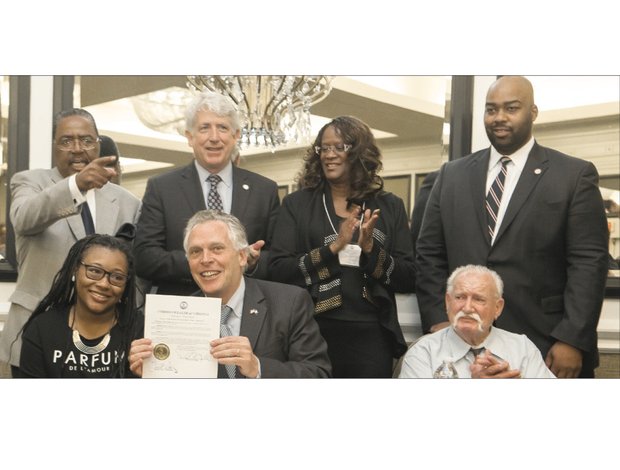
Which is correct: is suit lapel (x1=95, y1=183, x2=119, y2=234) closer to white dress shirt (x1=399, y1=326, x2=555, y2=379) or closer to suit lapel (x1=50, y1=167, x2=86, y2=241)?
suit lapel (x1=50, y1=167, x2=86, y2=241)

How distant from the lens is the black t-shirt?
2.95 m

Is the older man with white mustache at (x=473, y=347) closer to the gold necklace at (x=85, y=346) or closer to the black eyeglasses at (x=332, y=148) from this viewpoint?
the black eyeglasses at (x=332, y=148)

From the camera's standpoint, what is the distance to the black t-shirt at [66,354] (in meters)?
2.95

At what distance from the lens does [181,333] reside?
2.87 meters

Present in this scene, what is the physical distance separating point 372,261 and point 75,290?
1.21 meters

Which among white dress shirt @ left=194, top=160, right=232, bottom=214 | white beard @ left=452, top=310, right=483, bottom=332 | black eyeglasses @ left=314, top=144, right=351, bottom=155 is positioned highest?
black eyeglasses @ left=314, top=144, right=351, bottom=155

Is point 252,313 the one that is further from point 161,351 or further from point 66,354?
point 66,354

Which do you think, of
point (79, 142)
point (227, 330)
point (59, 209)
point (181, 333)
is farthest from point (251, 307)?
point (79, 142)

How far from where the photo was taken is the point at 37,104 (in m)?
Result: 3.56

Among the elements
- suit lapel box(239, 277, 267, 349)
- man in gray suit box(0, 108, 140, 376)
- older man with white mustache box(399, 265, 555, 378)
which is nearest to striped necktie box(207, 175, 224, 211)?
man in gray suit box(0, 108, 140, 376)

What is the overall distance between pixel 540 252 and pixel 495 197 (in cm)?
31

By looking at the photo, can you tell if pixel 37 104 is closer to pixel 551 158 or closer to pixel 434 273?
pixel 434 273

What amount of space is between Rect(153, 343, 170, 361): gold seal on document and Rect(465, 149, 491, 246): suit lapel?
1430mm

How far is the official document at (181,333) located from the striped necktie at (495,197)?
4.15ft
